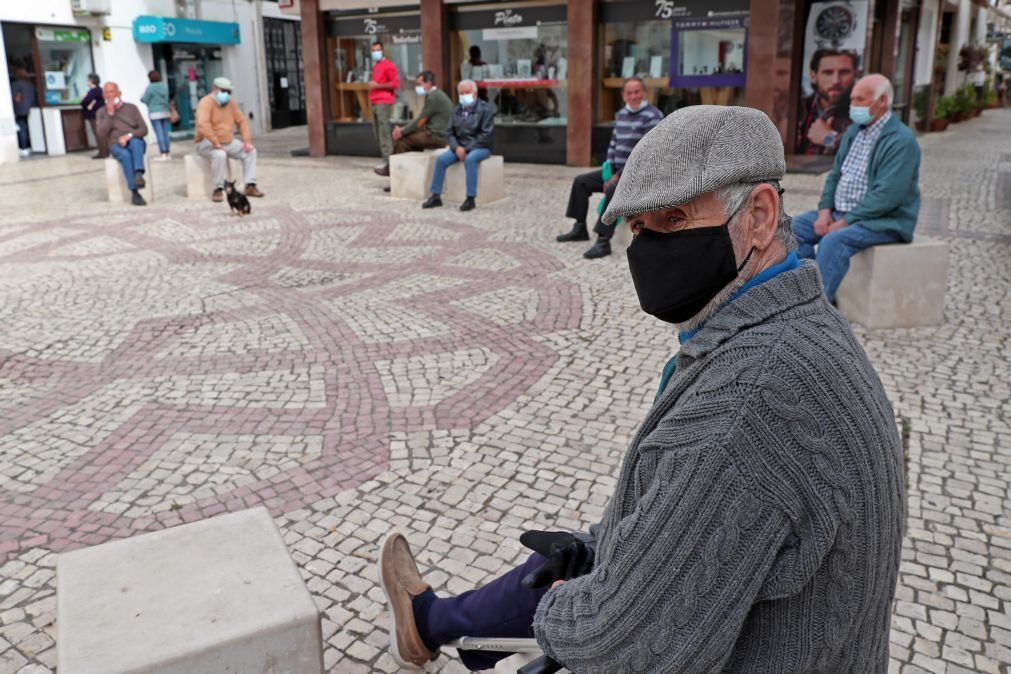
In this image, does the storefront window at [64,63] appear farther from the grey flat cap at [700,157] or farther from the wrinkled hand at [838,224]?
the grey flat cap at [700,157]

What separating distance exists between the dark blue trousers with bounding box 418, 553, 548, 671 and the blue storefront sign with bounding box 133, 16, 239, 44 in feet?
77.5

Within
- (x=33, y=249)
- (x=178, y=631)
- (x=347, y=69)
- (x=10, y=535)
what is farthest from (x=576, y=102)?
(x=178, y=631)

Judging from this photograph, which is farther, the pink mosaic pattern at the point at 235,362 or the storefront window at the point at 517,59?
the storefront window at the point at 517,59

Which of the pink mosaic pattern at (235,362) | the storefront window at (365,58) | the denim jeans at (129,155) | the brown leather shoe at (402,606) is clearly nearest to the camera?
the brown leather shoe at (402,606)

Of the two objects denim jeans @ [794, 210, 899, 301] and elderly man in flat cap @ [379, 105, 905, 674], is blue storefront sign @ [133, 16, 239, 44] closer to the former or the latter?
denim jeans @ [794, 210, 899, 301]

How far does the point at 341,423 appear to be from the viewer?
5062 millimetres

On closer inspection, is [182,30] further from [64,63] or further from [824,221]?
[824,221]

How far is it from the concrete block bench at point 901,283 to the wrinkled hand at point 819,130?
1062 centimetres

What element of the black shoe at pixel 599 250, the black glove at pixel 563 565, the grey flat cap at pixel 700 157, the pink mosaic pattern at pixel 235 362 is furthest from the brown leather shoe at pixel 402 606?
the black shoe at pixel 599 250

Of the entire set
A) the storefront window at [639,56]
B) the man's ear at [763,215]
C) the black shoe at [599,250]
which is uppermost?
the storefront window at [639,56]

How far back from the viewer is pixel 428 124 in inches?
535

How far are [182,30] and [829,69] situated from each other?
1680 centimetres

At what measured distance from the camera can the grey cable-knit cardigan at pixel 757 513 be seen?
1.44 m

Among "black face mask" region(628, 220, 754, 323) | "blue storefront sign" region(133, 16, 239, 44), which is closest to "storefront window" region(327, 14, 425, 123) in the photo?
"blue storefront sign" region(133, 16, 239, 44)
